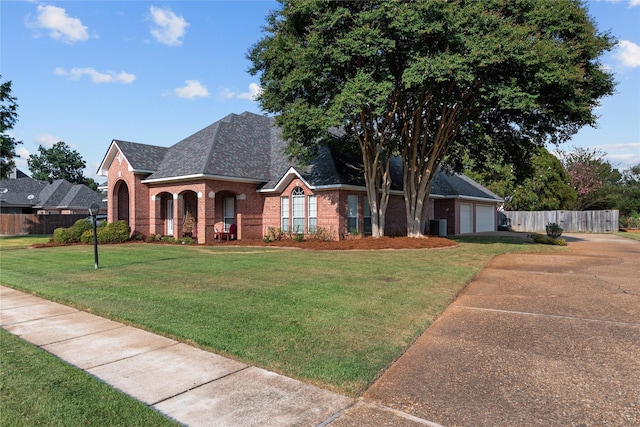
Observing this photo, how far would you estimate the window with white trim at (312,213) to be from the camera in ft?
71.4

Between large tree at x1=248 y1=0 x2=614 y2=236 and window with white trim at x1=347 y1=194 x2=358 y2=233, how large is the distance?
11.0 ft

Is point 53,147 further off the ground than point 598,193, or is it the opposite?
point 53,147

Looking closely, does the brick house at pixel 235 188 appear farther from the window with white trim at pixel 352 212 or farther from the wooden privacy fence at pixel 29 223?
the wooden privacy fence at pixel 29 223

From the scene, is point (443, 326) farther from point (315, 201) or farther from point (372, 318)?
point (315, 201)

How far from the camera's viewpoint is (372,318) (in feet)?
21.9

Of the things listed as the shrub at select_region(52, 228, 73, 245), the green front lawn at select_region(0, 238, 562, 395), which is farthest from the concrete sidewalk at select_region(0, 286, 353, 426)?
the shrub at select_region(52, 228, 73, 245)

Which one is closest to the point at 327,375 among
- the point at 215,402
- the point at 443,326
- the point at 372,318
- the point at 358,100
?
the point at 215,402

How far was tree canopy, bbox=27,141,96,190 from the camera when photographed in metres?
82.8

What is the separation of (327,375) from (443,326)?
277 centimetres

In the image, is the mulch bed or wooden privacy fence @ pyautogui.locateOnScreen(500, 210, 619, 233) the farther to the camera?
wooden privacy fence @ pyautogui.locateOnScreen(500, 210, 619, 233)

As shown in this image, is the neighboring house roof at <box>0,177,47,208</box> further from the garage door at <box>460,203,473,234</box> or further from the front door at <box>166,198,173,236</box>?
the garage door at <box>460,203,473,234</box>

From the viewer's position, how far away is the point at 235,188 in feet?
74.7

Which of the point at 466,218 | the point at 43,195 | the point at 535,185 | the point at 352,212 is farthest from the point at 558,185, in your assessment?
the point at 43,195

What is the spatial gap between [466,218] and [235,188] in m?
19.4
